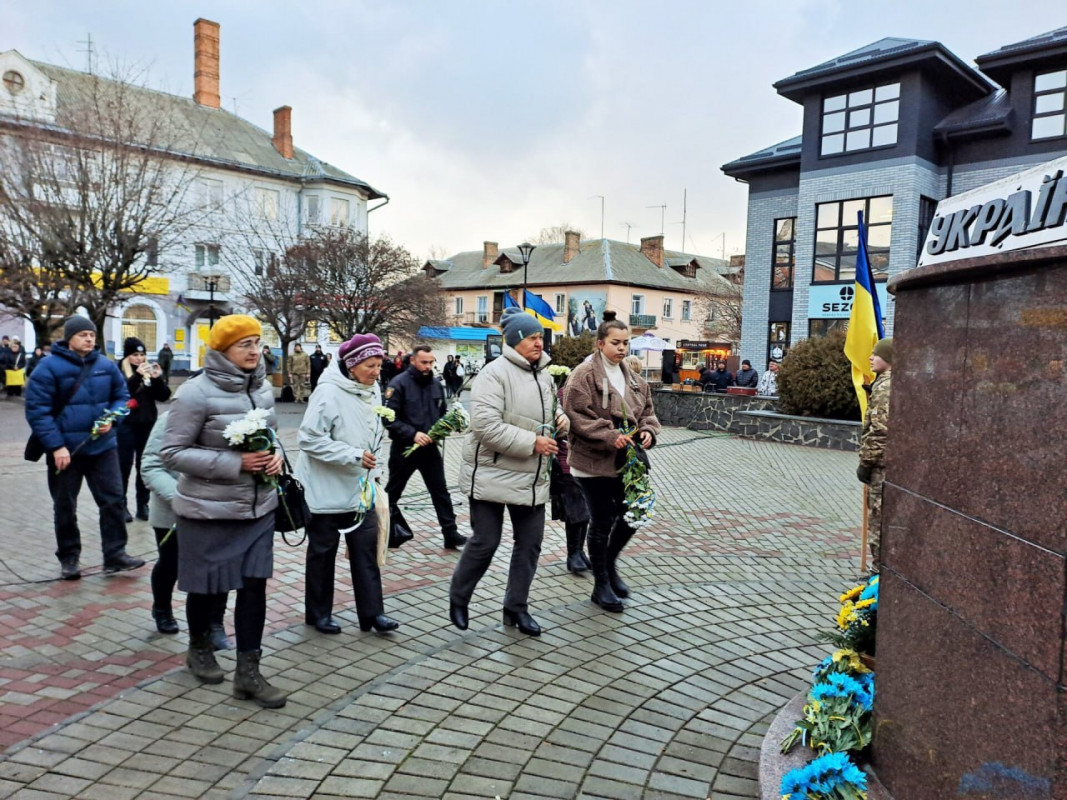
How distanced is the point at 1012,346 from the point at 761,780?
1.84 m

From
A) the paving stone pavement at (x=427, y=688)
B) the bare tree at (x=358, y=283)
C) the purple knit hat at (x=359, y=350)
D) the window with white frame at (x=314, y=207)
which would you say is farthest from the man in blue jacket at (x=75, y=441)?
the window with white frame at (x=314, y=207)

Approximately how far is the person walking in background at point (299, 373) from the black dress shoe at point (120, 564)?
65.0ft

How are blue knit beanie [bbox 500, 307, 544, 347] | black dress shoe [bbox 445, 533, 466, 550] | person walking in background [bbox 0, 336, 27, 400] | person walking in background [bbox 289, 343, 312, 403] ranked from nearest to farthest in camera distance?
blue knit beanie [bbox 500, 307, 544, 347]
black dress shoe [bbox 445, 533, 466, 550]
person walking in background [bbox 0, 336, 27, 400]
person walking in background [bbox 289, 343, 312, 403]

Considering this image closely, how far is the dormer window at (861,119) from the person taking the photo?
24938 millimetres

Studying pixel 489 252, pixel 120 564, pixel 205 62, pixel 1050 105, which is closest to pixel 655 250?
pixel 489 252

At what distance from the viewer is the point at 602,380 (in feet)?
17.9

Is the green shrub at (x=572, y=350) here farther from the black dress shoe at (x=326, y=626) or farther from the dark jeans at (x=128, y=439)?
the black dress shoe at (x=326, y=626)

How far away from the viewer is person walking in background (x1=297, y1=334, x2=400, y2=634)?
4.68 metres

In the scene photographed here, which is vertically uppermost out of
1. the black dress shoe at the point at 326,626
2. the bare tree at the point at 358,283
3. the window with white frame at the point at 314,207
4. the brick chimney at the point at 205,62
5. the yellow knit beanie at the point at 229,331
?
the brick chimney at the point at 205,62

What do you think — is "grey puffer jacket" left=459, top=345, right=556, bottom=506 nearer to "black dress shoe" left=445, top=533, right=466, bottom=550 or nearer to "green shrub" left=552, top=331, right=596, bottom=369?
"black dress shoe" left=445, top=533, right=466, bottom=550

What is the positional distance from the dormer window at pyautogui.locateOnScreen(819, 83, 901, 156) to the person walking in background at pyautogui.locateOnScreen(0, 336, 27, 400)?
26.3 m

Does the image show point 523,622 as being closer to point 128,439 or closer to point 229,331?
point 229,331

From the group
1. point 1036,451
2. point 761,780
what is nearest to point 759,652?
point 761,780

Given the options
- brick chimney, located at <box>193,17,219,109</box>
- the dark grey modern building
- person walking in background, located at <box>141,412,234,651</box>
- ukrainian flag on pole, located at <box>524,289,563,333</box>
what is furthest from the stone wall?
brick chimney, located at <box>193,17,219,109</box>
